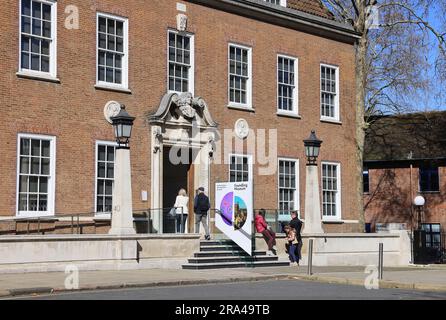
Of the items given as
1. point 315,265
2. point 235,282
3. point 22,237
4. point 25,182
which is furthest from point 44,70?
point 315,265

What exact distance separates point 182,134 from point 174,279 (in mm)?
8960

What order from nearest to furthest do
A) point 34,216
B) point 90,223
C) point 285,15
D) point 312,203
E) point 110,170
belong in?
point 34,216, point 90,223, point 110,170, point 312,203, point 285,15

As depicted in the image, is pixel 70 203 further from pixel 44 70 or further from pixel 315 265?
pixel 315 265

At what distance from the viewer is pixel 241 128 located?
3080 cm

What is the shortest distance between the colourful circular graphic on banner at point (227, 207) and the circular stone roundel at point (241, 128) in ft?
16.5

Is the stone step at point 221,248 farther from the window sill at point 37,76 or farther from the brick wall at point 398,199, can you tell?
the brick wall at point 398,199

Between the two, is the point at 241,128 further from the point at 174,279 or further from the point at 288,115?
the point at 174,279

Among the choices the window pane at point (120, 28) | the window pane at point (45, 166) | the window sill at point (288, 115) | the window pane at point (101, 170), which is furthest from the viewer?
the window sill at point (288, 115)

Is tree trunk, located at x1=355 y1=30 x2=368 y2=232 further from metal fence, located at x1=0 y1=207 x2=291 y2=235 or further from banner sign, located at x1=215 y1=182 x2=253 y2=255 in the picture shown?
banner sign, located at x1=215 y1=182 x2=253 y2=255

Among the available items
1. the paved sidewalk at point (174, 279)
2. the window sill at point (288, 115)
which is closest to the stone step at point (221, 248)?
the paved sidewalk at point (174, 279)

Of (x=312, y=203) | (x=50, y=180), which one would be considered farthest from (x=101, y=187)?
(x=312, y=203)

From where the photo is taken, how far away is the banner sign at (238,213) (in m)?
25.5

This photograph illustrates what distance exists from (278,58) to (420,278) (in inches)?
528

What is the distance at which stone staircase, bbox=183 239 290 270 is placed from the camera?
2500 centimetres
